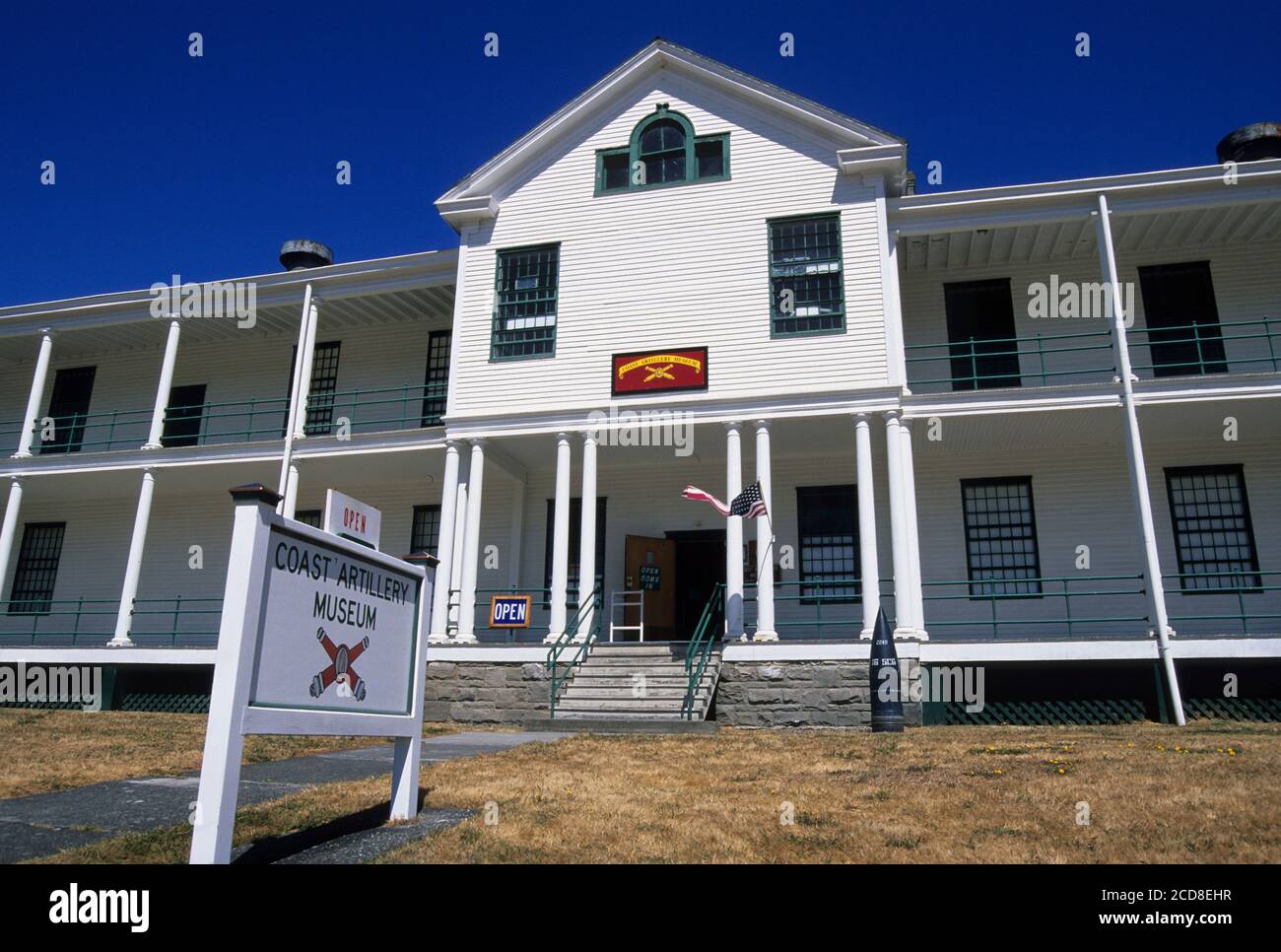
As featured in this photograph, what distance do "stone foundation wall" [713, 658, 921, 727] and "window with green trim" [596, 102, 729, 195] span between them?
9.71 meters

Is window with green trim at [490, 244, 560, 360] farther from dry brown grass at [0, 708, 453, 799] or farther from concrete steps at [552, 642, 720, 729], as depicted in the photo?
dry brown grass at [0, 708, 453, 799]

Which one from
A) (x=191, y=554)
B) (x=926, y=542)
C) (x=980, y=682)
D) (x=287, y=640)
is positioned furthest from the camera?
(x=191, y=554)

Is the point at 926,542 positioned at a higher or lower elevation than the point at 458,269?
lower

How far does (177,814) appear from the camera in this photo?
623 cm

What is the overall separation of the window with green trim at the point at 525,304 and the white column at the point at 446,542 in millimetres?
2250

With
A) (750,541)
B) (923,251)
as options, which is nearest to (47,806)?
(750,541)

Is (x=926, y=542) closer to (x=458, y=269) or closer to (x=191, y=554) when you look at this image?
(x=458, y=269)

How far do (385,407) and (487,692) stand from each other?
850 cm

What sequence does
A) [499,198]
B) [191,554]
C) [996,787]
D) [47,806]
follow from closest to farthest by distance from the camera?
[47,806] < [996,787] < [499,198] < [191,554]

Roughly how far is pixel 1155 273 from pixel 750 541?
9.72 m

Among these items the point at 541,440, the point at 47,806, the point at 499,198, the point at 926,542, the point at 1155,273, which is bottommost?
the point at 47,806

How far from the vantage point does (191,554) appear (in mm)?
21969

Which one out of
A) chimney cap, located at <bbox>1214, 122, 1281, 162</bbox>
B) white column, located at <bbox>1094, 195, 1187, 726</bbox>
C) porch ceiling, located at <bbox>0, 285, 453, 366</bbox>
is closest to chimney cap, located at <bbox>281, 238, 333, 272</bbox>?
porch ceiling, located at <bbox>0, 285, 453, 366</bbox>
